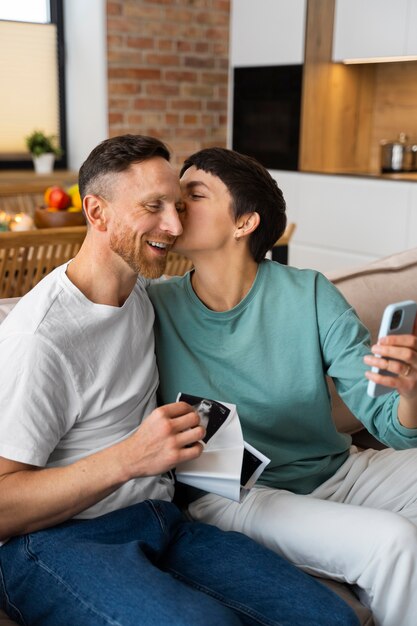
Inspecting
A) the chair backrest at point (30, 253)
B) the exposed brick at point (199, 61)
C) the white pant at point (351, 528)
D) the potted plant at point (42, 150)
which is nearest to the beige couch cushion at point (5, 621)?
the white pant at point (351, 528)

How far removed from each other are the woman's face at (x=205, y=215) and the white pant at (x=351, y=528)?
0.53 metres

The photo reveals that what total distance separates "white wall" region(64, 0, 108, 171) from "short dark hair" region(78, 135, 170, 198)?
12.6 feet

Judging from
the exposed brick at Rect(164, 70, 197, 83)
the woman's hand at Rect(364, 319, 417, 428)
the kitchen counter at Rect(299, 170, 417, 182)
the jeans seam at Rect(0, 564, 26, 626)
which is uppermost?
the exposed brick at Rect(164, 70, 197, 83)

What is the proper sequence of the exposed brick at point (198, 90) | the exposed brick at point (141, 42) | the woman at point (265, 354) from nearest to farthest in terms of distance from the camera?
the woman at point (265, 354)
the exposed brick at point (141, 42)
the exposed brick at point (198, 90)

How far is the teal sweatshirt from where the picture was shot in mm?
1658

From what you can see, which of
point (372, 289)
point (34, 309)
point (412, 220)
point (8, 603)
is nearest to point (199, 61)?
point (412, 220)

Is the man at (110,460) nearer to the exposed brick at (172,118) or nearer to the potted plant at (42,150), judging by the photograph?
the potted plant at (42,150)

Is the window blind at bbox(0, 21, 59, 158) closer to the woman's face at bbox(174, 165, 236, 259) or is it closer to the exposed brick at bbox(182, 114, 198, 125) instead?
the exposed brick at bbox(182, 114, 198, 125)

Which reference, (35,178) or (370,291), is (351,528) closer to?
(370,291)

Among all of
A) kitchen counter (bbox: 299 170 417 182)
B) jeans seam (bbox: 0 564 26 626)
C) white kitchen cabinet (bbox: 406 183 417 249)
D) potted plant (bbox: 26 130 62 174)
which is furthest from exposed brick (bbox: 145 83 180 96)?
jeans seam (bbox: 0 564 26 626)

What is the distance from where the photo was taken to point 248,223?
68.1 inches

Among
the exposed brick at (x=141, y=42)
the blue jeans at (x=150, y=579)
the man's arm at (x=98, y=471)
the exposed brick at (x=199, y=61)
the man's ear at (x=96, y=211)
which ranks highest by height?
the exposed brick at (x=141, y=42)

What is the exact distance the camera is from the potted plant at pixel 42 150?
5.16m

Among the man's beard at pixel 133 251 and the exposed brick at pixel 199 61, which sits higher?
the exposed brick at pixel 199 61
